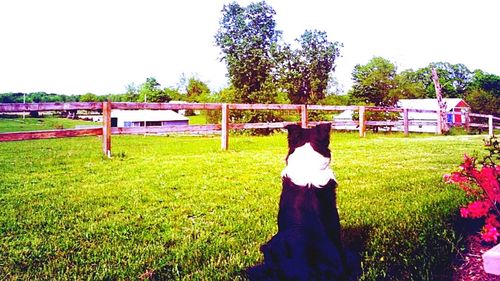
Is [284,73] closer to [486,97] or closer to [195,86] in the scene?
[486,97]

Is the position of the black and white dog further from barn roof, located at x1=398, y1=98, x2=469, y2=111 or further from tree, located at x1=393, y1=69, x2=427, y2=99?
barn roof, located at x1=398, y1=98, x2=469, y2=111

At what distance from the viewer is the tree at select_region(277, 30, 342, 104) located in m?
21.5

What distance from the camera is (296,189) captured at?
2162 millimetres

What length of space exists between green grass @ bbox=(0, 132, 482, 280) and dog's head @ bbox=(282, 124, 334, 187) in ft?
2.67

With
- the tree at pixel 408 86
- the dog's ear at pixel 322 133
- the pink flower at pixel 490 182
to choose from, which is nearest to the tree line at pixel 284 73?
the tree at pixel 408 86

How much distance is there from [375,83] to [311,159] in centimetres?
3380

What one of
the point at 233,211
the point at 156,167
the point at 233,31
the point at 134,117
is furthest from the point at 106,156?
the point at 134,117

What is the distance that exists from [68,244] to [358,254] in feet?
7.54

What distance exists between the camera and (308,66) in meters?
Result: 23.0

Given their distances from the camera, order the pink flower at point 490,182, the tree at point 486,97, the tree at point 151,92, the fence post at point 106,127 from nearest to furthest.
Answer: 1. the pink flower at point 490,182
2. the fence post at point 106,127
3. the tree at point 486,97
4. the tree at point 151,92

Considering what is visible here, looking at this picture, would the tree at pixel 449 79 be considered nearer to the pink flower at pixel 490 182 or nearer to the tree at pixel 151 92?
the tree at pixel 151 92

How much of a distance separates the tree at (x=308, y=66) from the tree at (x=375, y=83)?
8.07m

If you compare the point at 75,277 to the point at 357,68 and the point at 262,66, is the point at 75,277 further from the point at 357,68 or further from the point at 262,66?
the point at 357,68

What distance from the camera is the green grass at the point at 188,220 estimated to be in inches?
104
